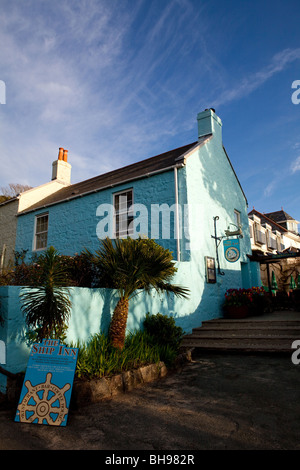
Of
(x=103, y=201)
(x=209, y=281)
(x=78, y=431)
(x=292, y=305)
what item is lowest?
(x=78, y=431)

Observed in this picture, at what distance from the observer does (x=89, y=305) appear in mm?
5559

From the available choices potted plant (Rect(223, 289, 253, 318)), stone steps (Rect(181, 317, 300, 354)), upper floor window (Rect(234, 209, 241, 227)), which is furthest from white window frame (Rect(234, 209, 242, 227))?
stone steps (Rect(181, 317, 300, 354))

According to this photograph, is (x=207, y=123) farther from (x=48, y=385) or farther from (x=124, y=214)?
(x=48, y=385)

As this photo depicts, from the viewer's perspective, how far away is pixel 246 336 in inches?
303

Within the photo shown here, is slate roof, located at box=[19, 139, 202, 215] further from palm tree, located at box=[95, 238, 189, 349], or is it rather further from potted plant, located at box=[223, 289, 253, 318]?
potted plant, located at box=[223, 289, 253, 318]

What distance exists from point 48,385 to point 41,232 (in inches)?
463

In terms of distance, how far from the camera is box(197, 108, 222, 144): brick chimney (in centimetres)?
1265

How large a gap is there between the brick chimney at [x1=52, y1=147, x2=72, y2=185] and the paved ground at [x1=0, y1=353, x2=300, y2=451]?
15734 mm

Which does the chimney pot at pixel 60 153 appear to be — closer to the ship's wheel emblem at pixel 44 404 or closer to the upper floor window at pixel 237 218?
the upper floor window at pixel 237 218

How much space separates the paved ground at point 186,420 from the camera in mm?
2898
